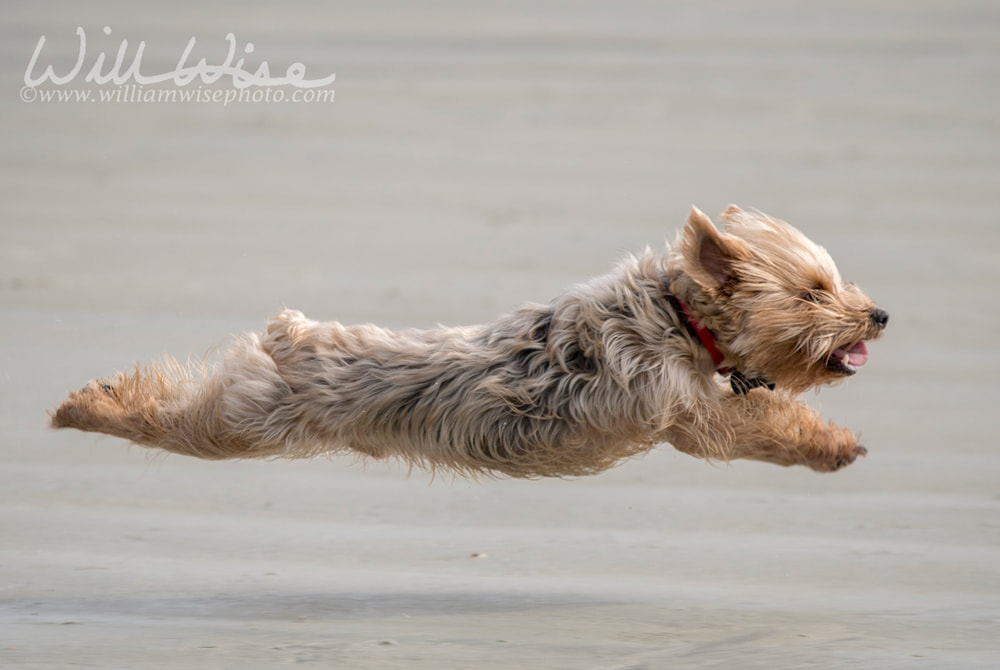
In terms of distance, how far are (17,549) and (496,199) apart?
4.52 m

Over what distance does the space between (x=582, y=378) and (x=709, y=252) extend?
0.57 meters

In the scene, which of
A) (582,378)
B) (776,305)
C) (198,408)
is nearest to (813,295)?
(776,305)

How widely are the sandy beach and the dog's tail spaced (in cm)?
55

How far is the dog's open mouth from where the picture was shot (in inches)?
171

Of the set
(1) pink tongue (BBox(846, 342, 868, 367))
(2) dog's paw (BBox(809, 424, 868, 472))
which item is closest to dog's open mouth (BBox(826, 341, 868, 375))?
(1) pink tongue (BBox(846, 342, 868, 367))

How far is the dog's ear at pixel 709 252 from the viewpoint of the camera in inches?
166

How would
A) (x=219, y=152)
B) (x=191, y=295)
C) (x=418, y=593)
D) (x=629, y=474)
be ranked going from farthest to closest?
(x=219, y=152), (x=191, y=295), (x=629, y=474), (x=418, y=593)

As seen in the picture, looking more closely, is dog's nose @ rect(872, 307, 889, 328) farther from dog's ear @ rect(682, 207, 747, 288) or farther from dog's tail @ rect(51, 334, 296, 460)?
dog's tail @ rect(51, 334, 296, 460)

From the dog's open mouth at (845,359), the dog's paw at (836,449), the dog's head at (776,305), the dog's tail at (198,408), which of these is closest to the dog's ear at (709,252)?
the dog's head at (776,305)

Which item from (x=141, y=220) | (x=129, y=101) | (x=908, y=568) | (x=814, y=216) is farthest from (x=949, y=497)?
(x=129, y=101)

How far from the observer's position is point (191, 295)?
7629 mm

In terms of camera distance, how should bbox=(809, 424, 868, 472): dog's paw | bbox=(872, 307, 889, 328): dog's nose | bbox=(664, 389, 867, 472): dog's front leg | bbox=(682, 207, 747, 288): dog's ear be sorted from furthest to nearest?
bbox=(809, 424, 868, 472): dog's paw < bbox=(664, 389, 867, 472): dog's front leg < bbox=(872, 307, 889, 328): dog's nose < bbox=(682, 207, 747, 288): dog's ear

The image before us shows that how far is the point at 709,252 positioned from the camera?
427cm

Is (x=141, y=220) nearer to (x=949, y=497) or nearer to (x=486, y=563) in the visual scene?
(x=486, y=563)
